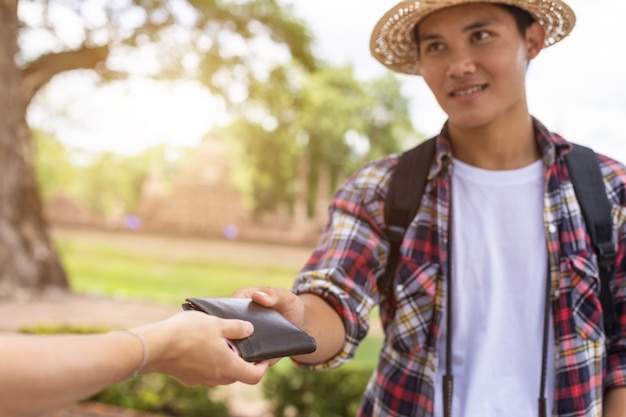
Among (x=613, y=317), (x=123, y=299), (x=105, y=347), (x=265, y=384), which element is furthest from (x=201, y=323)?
(x=123, y=299)

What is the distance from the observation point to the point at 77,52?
1210 cm

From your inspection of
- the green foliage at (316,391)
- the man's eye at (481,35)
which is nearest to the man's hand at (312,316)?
the man's eye at (481,35)

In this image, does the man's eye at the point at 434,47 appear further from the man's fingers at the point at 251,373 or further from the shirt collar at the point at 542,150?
the man's fingers at the point at 251,373

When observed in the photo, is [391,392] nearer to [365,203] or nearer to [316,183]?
[365,203]

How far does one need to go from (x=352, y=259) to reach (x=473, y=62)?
602mm

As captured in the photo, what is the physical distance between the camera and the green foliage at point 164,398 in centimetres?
473

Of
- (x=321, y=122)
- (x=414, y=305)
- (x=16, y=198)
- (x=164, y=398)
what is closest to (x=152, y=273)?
(x=321, y=122)

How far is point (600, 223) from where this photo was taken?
169 cm

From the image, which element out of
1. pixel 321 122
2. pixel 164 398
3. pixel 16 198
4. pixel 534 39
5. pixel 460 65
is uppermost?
pixel 321 122

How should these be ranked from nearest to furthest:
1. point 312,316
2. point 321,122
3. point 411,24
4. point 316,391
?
point 312,316 → point 411,24 → point 316,391 → point 321,122

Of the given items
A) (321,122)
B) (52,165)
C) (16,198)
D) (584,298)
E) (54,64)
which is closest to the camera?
(584,298)

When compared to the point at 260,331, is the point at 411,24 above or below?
above

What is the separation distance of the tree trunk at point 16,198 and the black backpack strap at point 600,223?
9.11 m

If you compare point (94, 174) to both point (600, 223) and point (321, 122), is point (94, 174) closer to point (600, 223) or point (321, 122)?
point (321, 122)
